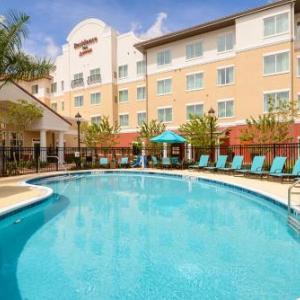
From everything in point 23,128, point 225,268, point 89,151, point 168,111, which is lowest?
point 225,268

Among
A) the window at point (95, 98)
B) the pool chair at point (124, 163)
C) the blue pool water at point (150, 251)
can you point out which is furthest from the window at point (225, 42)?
the blue pool water at point (150, 251)

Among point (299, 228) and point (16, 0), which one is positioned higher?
point (16, 0)

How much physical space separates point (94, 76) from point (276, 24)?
21726 millimetres

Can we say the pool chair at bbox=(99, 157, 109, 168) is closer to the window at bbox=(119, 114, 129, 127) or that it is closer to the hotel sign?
the window at bbox=(119, 114, 129, 127)

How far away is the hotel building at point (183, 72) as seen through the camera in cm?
2639

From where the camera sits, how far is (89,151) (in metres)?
28.8

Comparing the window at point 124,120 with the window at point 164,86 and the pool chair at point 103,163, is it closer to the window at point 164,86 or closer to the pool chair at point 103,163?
the window at point 164,86

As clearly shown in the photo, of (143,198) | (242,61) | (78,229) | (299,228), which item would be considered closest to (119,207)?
(143,198)

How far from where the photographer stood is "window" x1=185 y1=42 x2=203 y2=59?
31.4m

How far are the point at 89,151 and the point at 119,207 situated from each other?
60.2 ft

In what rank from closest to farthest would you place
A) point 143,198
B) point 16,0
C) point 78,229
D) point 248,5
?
point 78,229
point 143,198
point 16,0
point 248,5

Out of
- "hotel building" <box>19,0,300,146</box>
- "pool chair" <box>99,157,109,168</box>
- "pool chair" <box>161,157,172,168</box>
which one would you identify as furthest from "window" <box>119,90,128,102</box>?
"pool chair" <box>161,157,172,168</box>

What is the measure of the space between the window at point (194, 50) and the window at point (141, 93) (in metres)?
6.58

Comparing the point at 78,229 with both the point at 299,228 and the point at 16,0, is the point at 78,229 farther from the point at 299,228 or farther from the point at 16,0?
the point at 16,0
